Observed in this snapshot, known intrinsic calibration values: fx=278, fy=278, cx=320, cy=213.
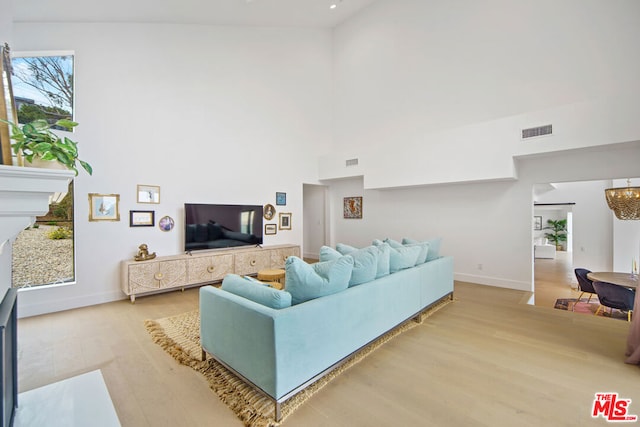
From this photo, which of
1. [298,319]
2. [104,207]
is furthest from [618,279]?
[104,207]

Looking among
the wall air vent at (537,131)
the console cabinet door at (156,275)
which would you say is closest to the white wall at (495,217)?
the wall air vent at (537,131)

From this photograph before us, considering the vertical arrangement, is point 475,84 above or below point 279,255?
above

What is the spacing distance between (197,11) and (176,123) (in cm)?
197

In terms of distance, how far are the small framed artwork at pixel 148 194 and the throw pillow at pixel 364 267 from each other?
3.78m

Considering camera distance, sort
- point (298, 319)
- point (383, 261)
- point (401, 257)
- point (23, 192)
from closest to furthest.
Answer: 1. point (23, 192)
2. point (298, 319)
3. point (383, 261)
4. point (401, 257)

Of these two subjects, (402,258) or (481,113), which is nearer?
(402,258)

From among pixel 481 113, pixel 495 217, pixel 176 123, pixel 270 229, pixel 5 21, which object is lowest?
pixel 270 229

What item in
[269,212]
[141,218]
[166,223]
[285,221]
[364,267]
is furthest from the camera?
[285,221]

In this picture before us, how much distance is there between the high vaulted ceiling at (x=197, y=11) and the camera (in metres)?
3.66

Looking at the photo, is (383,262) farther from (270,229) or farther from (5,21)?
(270,229)

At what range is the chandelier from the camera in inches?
149

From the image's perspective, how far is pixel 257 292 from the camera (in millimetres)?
2072

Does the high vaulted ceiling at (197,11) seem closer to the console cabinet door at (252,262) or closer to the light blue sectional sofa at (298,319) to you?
the console cabinet door at (252,262)

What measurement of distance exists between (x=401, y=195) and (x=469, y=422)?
5118 millimetres
